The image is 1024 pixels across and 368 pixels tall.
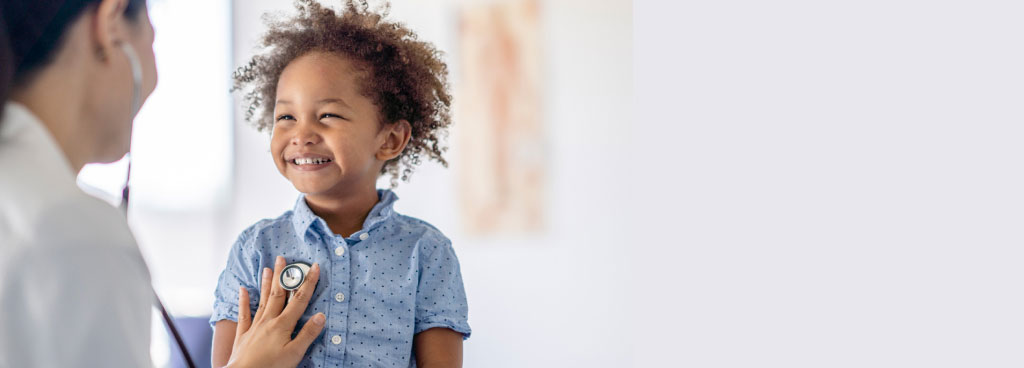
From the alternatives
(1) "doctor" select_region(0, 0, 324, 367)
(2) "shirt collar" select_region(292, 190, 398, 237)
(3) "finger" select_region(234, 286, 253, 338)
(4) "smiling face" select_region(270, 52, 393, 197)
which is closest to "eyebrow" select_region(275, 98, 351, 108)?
(4) "smiling face" select_region(270, 52, 393, 197)

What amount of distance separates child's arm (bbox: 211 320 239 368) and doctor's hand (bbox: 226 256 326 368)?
0.03 meters

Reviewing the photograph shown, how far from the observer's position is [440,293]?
1.14m

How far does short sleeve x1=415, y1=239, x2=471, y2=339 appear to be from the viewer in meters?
1.12

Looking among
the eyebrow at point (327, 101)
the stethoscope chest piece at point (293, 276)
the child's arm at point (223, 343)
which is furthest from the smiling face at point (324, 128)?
the child's arm at point (223, 343)

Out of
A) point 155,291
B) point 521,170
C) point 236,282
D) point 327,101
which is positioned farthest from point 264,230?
point 521,170

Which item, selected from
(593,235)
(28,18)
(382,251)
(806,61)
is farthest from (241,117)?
(28,18)

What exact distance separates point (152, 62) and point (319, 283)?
1.78ft

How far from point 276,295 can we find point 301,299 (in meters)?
0.03

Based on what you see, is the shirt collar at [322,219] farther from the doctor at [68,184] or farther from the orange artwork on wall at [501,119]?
the orange artwork on wall at [501,119]

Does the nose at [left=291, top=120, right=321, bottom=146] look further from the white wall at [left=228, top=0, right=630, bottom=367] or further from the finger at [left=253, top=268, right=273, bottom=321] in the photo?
the white wall at [left=228, top=0, right=630, bottom=367]

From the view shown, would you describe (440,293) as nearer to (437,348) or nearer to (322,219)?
(437,348)

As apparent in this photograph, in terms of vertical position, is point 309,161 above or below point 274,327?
above

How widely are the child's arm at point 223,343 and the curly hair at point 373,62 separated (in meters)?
0.36

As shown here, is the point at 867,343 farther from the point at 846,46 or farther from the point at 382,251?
the point at 382,251
